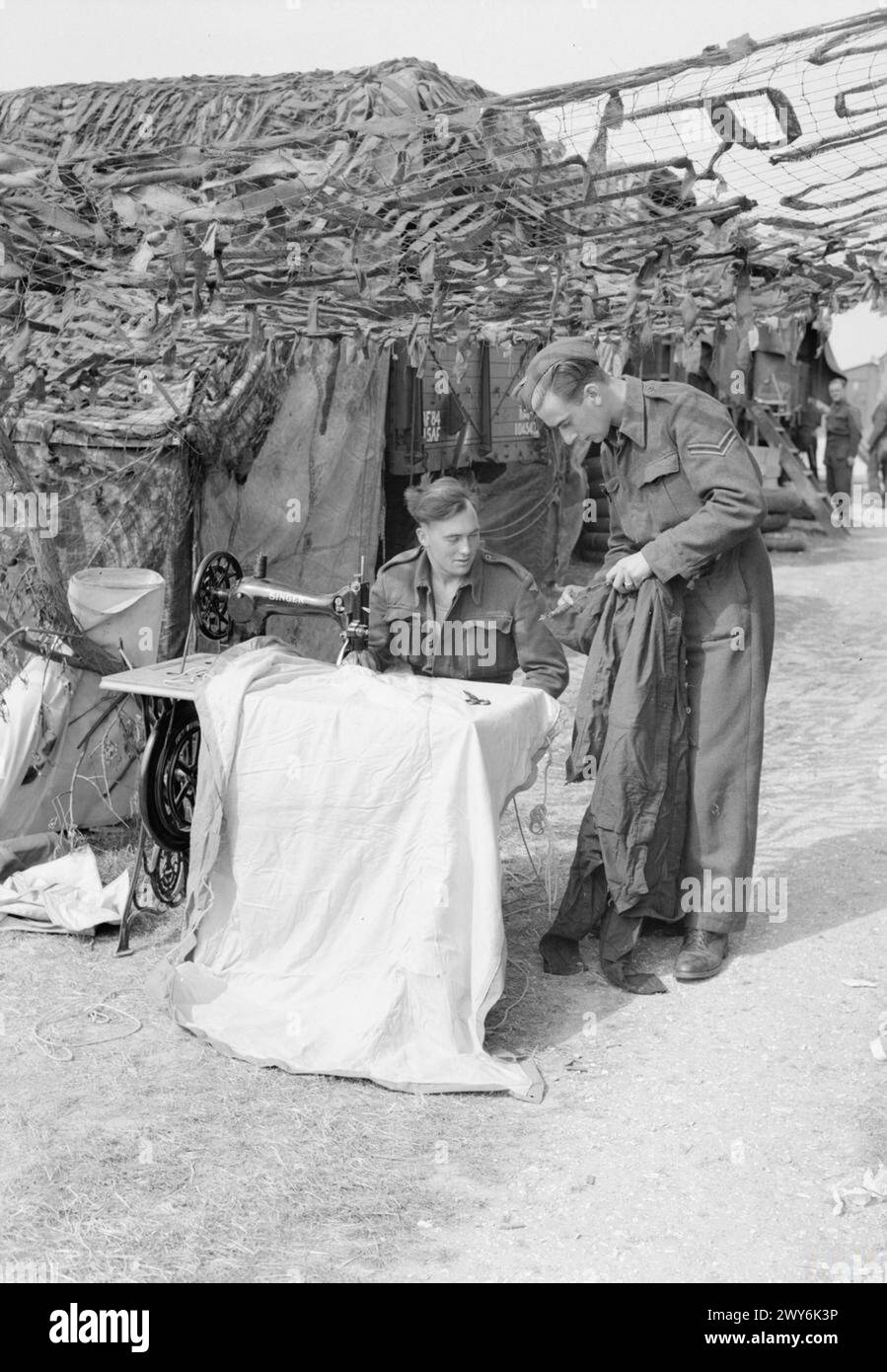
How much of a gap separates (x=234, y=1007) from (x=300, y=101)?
376 inches

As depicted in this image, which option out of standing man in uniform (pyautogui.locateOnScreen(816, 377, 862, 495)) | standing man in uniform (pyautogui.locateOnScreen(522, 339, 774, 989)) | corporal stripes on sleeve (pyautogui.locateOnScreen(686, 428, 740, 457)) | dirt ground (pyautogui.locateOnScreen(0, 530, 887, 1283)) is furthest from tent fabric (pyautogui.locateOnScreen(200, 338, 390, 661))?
standing man in uniform (pyautogui.locateOnScreen(816, 377, 862, 495))

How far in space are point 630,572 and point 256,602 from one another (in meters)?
1.30

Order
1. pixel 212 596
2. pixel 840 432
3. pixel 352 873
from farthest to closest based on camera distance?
1. pixel 840 432
2. pixel 212 596
3. pixel 352 873

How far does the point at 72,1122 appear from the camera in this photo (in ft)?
11.3

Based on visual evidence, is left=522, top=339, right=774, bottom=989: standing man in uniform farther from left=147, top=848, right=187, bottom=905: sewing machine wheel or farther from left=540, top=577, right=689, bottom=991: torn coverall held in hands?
left=147, top=848, right=187, bottom=905: sewing machine wheel

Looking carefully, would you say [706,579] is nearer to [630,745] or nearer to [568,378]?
[630,745]

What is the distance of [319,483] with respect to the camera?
7918 mm

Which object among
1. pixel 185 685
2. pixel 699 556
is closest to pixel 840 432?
pixel 699 556

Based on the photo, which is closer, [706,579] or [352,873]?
[352,873]

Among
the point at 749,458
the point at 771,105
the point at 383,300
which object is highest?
the point at 771,105

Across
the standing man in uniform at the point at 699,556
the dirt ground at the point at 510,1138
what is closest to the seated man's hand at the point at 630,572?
the standing man in uniform at the point at 699,556

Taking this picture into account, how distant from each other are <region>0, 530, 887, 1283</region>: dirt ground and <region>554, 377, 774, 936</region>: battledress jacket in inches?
16.9

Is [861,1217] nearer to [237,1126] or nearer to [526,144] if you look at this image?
[237,1126]
